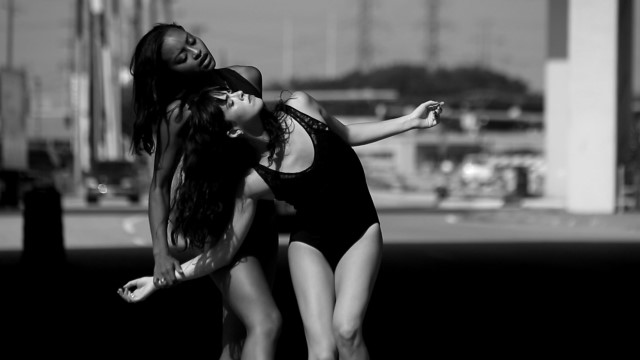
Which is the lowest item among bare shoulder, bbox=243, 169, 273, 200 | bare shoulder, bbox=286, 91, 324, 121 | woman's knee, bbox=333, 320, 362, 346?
woman's knee, bbox=333, 320, 362, 346

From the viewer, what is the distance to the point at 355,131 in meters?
6.04

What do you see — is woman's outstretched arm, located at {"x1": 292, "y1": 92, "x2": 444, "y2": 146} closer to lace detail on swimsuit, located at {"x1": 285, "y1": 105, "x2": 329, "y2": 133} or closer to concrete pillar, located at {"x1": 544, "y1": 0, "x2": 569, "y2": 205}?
lace detail on swimsuit, located at {"x1": 285, "y1": 105, "x2": 329, "y2": 133}

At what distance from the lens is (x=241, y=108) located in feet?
18.4

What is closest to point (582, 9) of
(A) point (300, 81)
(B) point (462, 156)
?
(B) point (462, 156)

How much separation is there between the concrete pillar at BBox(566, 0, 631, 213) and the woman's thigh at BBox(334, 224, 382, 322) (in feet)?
82.9

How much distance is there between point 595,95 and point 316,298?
25581 millimetres

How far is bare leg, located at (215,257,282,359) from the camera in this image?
573 centimetres

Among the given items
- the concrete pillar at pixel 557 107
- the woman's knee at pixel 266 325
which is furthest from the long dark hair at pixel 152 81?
the concrete pillar at pixel 557 107

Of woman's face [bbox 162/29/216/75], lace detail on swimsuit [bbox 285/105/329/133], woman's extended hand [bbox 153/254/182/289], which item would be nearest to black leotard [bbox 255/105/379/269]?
lace detail on swimsuit [bbox 285/105/329/133]

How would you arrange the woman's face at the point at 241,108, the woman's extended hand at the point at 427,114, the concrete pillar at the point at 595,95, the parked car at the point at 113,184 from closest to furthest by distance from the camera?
the woman's face at the point at 241,108 → the woman's extended hand at the point at 427,114 → the concrete pillar at the point at 595,95 → the parked car at the point at 113,184

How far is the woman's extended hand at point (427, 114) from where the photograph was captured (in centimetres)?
614

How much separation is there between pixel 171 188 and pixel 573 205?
2662 cm

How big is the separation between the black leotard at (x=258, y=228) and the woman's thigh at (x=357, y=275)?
33 centimetres

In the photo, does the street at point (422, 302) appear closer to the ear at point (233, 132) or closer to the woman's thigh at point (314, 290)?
the woman's thigh at point (314, 290)
